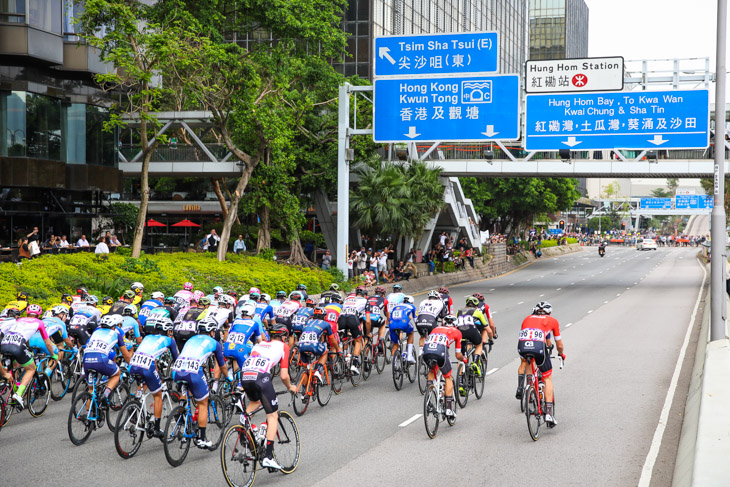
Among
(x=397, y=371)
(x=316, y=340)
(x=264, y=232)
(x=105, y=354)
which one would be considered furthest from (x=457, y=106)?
(x=105, y=354)

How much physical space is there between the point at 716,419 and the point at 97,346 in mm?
8066

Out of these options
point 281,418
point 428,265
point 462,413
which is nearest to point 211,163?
point 428,265

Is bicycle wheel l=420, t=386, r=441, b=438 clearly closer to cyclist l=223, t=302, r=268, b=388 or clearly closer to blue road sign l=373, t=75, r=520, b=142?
cyclist l=223, t=302, r=268, b=388

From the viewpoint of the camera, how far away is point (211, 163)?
36219 mm

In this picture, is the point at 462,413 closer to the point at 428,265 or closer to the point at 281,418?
the point at 281,418

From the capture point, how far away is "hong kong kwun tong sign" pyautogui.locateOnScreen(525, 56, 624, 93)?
91.7ft

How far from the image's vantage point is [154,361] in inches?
397

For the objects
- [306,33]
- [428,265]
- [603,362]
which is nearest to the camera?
[603,362]

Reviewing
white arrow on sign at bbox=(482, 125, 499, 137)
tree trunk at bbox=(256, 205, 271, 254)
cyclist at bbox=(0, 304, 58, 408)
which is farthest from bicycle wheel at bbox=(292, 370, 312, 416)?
tree trunk at bbox=(256, 205, 271, 254)

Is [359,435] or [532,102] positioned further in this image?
[532,102]

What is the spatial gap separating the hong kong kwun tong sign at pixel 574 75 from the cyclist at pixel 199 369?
71.4 feet

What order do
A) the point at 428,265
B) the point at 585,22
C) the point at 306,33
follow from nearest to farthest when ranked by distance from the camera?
1. the point at 306,33
2. the point at 428,265
3. the point at 585,22

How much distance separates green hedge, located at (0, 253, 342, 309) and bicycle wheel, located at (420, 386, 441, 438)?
34.9 ft

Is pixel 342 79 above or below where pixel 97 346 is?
above
